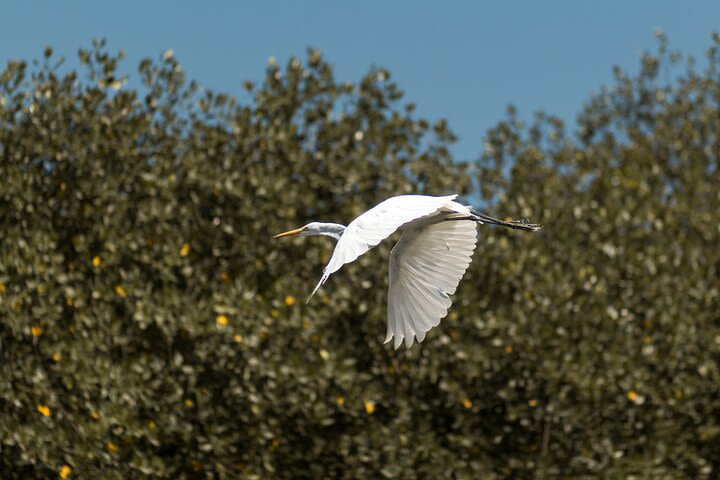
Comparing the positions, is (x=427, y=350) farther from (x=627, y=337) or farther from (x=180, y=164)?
(x=180, y=164)

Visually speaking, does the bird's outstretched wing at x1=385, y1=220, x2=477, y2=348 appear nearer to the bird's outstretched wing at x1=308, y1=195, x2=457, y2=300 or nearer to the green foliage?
the bird's outstretched wing at x1=308, y1=195, x2=457, y2=300

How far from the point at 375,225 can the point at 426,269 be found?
1.42 meters

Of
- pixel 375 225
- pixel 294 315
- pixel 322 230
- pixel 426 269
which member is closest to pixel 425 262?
pixel 426 269

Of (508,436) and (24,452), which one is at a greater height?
(508,436)

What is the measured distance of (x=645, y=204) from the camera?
9.55 meters

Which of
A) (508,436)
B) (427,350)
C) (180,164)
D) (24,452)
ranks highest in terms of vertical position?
(180,164)

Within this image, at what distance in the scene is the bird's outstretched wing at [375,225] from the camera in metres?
3.93

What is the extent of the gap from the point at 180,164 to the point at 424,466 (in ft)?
10.3

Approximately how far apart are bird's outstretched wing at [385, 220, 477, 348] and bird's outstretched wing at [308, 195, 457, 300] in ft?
2.32

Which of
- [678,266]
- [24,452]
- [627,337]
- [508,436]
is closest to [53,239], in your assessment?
[24,452]

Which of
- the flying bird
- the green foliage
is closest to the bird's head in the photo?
the flying bird

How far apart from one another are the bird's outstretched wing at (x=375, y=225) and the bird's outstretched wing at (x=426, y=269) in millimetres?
708

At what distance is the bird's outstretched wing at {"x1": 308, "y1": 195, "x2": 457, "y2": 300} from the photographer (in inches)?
155

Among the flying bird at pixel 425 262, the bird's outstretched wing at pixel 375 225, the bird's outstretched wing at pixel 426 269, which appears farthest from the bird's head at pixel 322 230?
the bird's outstretched wing at pixel 375 225
